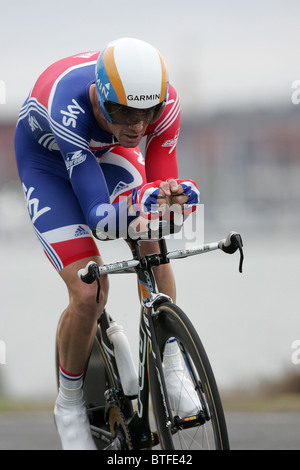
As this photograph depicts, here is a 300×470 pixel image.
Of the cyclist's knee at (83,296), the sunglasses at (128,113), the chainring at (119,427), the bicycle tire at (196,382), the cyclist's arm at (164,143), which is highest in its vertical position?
the sunglasses at (128,113)

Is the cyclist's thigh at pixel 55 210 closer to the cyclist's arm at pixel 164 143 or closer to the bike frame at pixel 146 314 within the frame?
the bike frame at pixel 146 314

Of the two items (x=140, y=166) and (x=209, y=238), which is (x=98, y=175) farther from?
(x=209, y=238)

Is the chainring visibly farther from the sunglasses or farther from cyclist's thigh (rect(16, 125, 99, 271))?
the sunglasses

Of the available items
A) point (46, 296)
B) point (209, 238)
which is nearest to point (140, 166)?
point (46, 296)

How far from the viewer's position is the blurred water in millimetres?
6203

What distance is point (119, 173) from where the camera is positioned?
11.6 ft

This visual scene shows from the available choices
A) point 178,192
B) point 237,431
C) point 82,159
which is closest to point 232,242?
point 178,192

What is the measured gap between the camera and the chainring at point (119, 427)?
10.7 feet

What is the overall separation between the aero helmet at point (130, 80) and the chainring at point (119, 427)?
1260 mm

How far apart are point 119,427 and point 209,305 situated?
16.1ft

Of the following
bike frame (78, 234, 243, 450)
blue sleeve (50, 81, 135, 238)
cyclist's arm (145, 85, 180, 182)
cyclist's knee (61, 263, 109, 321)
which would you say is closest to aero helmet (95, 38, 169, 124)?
blue sleeve (50, 81, 135, 238)

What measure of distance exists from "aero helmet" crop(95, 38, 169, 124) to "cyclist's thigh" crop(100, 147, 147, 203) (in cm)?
62

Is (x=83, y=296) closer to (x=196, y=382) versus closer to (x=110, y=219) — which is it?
(x=110, y=219)

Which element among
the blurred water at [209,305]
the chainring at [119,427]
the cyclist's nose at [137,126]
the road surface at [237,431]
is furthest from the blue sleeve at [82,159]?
the blurred water at [209,305]
